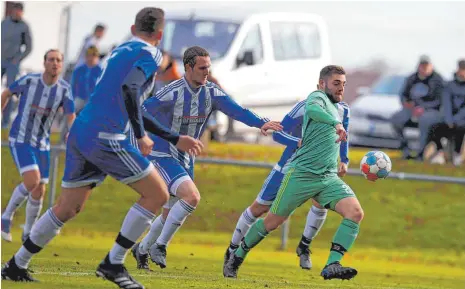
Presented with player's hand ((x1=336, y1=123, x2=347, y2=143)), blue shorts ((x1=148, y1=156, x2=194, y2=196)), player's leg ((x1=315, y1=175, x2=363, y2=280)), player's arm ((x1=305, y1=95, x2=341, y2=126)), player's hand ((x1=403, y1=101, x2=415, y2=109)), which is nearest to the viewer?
player's hand ((x1=336, y1=123, x2=347, y2=143))

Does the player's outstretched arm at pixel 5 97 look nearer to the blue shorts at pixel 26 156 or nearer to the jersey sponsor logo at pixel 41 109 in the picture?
the jersey sponsor logo at pixel 41 109

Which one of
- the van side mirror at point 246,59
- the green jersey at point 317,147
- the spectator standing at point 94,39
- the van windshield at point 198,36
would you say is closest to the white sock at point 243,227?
the green jersey at point 317,147

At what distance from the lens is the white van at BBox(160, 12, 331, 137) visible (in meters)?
24.1

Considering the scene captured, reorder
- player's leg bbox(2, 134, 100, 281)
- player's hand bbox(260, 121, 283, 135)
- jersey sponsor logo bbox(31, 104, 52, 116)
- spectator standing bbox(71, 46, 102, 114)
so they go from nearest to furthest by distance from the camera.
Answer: player's leg bbox(2, 134, 100, 281)
player's hand bbox(260, 121, 283, 135)
jersey sponsor logo bbox(31, 104, 52, 116)
spectator standing bbox(71, 46, 102, 114)

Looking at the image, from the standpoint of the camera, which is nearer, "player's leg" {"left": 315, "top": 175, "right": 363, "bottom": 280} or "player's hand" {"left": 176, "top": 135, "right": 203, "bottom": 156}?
"player's hand" {"left": 176, "top": 135, "right": 203, "bottom": 156}

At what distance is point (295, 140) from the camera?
13250mm

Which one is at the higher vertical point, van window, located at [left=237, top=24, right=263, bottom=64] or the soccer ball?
the soccer ball

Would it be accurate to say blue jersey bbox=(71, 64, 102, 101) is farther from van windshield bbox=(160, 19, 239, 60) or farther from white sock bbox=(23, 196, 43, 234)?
white sock bbox=(23, 196, 43, 234)

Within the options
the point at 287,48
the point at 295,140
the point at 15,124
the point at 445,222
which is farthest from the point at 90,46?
the point at 295,140

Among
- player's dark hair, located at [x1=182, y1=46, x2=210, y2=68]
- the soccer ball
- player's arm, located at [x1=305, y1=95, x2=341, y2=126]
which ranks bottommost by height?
the soccer ball

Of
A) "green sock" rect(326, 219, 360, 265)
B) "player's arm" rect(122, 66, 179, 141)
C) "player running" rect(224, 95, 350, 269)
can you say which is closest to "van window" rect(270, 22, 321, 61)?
"player running" rect(224, 95, 350, 269)

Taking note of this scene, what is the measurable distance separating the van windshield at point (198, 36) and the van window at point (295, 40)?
1121mm

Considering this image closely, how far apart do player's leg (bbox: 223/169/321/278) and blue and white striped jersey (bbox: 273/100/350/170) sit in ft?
3.07

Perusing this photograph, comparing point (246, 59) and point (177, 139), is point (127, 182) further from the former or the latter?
point (246, 59)
